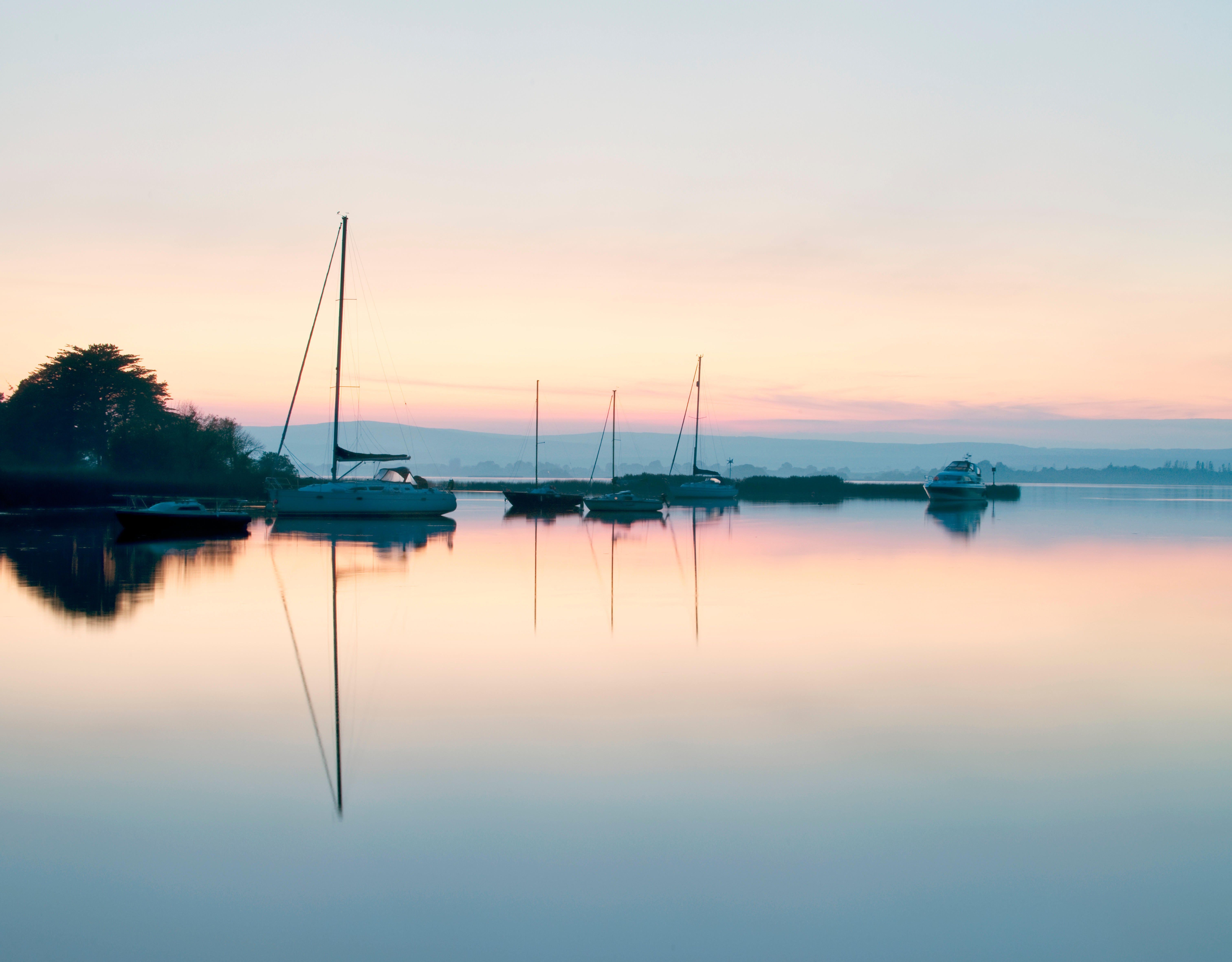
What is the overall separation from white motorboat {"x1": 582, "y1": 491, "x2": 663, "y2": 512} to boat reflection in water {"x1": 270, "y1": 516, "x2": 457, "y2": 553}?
408 inches

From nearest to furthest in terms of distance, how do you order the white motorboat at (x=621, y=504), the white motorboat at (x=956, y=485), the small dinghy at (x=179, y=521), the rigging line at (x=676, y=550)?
the rigging line at (x=676, y=550) < the small dinghy at (x=179, y=521) < the white motorboat at (x=621, y=504) < the white motorboat at (x=956, y=485)

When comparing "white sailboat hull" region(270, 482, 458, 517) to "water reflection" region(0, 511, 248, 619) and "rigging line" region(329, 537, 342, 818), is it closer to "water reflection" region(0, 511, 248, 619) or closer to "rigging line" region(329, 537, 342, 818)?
"water reflection" region(0, 511, 248, 619)

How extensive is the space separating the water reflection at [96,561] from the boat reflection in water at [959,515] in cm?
3051

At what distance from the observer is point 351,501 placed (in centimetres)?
4744

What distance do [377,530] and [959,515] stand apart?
39.2 m

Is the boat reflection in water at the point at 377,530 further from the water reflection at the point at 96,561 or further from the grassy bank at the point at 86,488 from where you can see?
the grassy bank at the point at 86,488

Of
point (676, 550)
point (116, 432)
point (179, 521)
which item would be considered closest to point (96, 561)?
point (179, 521)

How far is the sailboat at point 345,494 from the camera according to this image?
4609 cm

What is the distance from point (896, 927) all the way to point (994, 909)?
74 cm

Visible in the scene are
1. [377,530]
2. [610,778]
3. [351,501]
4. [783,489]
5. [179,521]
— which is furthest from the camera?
[783,489]

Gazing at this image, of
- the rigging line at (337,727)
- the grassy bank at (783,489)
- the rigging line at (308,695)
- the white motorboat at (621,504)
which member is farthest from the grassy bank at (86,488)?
the rigging line at (337,727)

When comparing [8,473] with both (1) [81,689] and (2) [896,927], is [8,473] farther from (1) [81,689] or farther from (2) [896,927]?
(2) [896,927]

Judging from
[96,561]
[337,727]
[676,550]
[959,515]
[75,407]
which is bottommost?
[959,515]

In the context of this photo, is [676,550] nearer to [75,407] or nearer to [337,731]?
[337,731]
